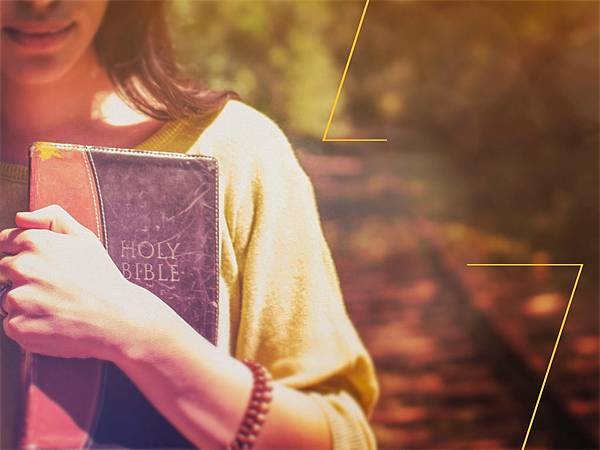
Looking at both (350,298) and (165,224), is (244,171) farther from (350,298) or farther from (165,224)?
(350,298)

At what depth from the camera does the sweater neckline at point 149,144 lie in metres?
1.37

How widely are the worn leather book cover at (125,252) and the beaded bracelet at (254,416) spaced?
91mm

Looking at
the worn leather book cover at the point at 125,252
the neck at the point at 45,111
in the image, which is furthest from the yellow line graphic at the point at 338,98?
the neck at the point at 45,111

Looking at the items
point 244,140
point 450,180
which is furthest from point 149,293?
point 450,180

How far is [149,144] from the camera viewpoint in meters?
1.40

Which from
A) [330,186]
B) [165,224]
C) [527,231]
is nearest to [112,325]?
[165,224]

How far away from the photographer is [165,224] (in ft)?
4.54

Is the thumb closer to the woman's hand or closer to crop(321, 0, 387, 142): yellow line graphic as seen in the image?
the woman's hand

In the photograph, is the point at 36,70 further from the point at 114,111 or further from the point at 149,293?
the point at 149,293

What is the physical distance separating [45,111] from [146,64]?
0.19m

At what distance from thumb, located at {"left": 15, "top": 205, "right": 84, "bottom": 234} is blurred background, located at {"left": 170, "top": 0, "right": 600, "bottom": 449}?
36cm

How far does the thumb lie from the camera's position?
1.32 m

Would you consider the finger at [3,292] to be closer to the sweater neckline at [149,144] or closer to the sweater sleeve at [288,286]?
the sweater neckline at [149,144]

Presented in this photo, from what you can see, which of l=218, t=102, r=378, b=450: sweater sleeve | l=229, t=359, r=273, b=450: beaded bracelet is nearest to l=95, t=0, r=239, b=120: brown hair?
l=218, t=102, r=378, b=450: sweater sleeve
